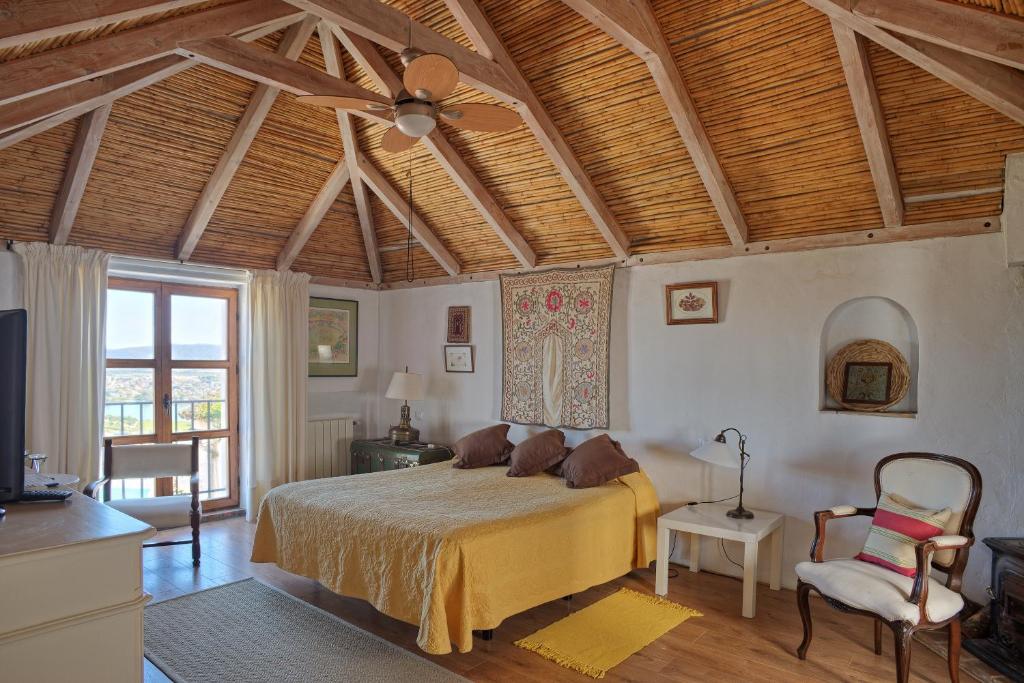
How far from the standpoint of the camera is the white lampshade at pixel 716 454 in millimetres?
3996

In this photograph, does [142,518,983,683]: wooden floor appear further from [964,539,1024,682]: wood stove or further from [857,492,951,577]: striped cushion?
[857,492,951,577]: striped cushion

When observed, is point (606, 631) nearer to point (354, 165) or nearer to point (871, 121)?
point (871, 121)

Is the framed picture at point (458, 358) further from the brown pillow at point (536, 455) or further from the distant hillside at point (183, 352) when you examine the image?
the distant hillside at point (183, 352)

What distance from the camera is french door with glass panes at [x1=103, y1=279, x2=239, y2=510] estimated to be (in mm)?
5438

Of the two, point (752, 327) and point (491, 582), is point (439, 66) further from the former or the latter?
point (752, 327)

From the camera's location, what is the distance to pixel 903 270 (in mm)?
3877

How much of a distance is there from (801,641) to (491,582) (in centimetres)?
167

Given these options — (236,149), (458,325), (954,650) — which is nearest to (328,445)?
(458,325)

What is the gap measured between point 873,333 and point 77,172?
17.4ft

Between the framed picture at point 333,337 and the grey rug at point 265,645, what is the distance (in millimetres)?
2860

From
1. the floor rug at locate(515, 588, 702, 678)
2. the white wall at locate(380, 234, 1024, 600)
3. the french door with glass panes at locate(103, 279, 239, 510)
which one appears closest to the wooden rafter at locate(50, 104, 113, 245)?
the french door with glass panes at locate(103, 279, 239, 510)

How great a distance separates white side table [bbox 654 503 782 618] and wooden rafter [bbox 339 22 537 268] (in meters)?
2.48

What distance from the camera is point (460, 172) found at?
490 cm

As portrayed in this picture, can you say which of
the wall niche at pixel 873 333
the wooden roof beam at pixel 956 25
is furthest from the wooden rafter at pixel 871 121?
the wall niche at pixel 873 333
